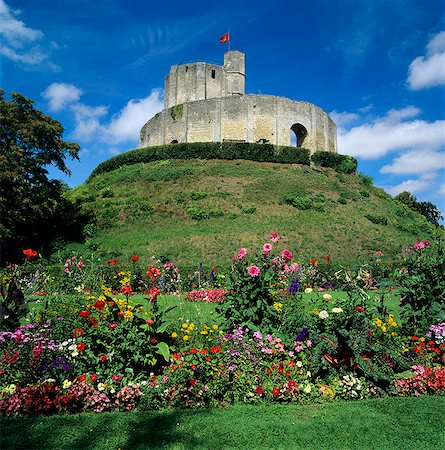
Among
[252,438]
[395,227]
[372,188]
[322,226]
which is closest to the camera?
[252,438]

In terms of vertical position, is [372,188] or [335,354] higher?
[372,188]

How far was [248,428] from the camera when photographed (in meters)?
3.79

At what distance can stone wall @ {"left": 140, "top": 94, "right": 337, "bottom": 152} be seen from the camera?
3638 centimetres

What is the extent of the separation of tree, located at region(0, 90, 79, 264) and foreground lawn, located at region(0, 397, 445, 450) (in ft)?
55.9

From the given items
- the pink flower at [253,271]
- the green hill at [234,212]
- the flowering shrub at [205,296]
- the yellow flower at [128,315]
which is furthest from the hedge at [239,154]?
the yellow flower at [128,315]

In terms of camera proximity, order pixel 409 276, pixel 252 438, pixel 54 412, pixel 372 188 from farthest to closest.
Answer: pixel 372 188 → pixel 409 276 → pixel 54 412 → pixel 252 438

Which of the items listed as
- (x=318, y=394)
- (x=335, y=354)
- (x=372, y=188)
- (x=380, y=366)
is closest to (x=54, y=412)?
(x=318, y=394)

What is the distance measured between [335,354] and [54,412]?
3.41m

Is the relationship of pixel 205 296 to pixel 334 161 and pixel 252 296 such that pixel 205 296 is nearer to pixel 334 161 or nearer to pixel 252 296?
pixel 252 296

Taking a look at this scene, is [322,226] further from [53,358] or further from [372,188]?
[53,358]

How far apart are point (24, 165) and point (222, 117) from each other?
A: 68.0 feet

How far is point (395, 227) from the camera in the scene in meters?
26.1

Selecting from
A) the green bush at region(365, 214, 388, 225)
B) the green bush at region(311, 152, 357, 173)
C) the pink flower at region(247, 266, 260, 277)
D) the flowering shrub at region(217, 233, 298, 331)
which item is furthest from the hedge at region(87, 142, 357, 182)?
the pink flower at region(247, 266, 260, 277)

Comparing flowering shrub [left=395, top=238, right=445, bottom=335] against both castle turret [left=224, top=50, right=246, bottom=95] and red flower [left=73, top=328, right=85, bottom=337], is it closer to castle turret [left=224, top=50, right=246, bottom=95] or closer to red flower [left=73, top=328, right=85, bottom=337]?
red flower [left=73, top=328, right=85, bottom=337]
